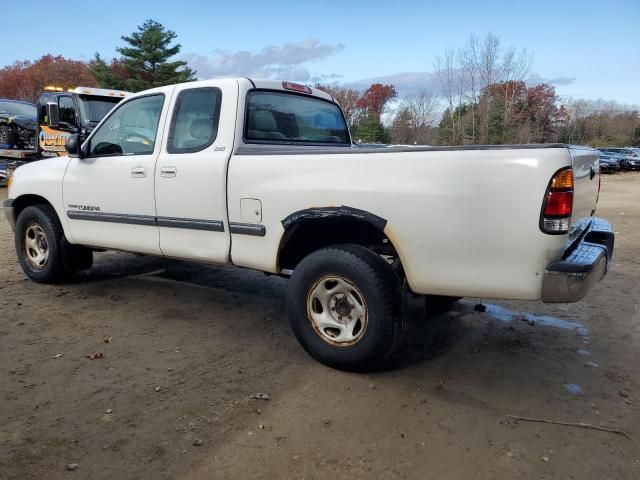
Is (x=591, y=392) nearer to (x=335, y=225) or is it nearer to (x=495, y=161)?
(x=495, y=161)

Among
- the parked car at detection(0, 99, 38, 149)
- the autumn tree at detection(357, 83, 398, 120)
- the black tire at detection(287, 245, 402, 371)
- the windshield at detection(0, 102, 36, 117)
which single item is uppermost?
the autumn tree at detection(357, 83, 398, 120)

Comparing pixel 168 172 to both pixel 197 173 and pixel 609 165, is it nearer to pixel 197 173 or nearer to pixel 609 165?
pixel 197 173

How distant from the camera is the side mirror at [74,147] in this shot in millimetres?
4766

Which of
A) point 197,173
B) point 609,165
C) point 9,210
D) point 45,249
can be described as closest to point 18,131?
Result: point 9,210

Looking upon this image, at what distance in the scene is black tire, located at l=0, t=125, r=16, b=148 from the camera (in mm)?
14953

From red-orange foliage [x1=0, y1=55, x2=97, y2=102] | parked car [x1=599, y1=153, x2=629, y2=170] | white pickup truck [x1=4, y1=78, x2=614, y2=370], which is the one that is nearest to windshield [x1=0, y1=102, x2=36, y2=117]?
white pickup truck [x1=4, y1=78, x2=614, y2=370]

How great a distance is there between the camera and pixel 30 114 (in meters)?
16.0

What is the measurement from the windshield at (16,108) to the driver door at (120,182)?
13.1 meters

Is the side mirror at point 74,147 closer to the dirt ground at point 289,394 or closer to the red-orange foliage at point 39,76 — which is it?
the dirt ground at point 289,394

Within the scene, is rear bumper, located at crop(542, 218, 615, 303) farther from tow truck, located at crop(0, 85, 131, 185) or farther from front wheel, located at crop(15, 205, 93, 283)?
tow truck, located at crop(0, 85, 131, 185)

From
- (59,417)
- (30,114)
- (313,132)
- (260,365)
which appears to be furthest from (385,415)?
(30,114)

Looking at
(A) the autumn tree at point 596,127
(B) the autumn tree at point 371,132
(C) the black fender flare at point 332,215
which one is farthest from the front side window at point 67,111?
(A) the autumn tree at point 596,127

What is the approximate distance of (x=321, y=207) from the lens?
340 centimetres

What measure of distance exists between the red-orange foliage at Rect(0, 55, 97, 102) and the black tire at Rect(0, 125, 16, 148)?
3920 centimetres
